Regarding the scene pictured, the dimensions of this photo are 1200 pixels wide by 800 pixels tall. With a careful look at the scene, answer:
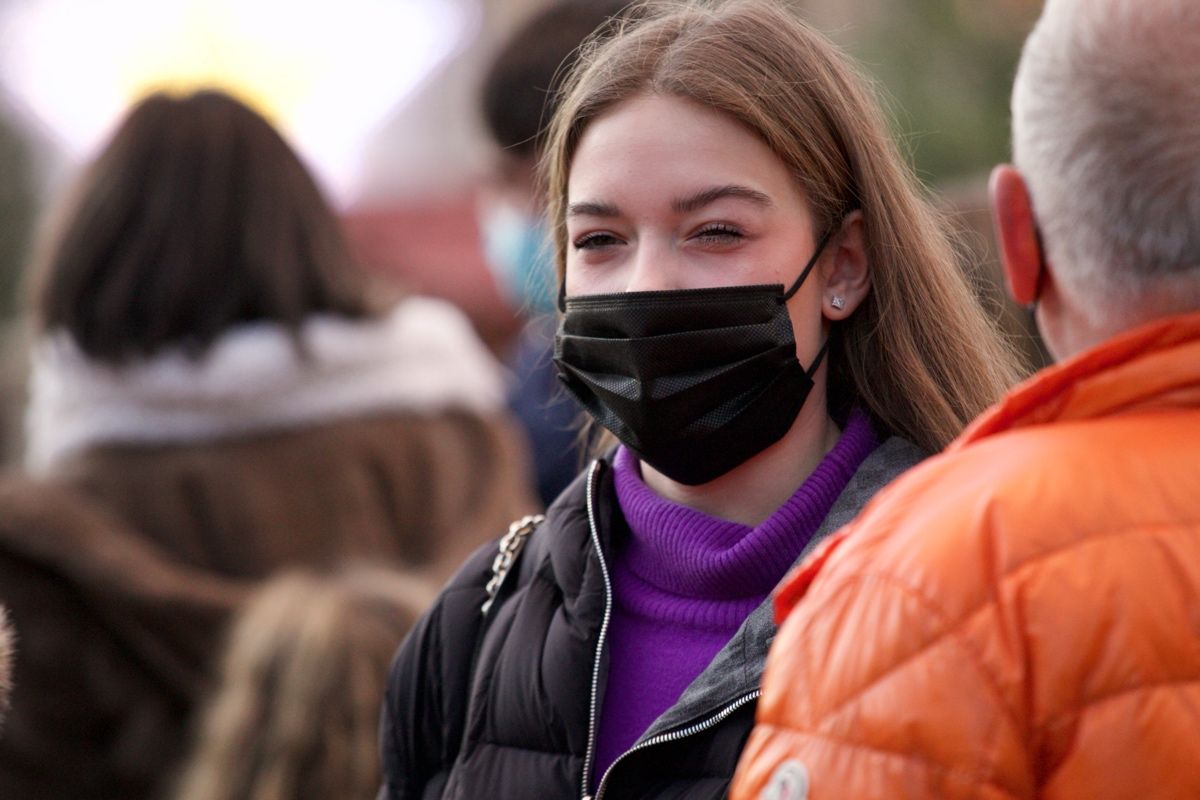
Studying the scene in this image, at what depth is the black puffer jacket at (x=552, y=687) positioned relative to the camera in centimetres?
186

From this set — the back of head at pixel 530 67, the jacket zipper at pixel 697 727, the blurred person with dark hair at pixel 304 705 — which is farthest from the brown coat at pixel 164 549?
the jacket zipper at pixel 697 727

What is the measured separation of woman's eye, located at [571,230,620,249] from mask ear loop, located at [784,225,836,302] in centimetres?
25

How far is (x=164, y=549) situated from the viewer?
356cm

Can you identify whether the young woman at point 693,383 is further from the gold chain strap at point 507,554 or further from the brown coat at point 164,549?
the brown coat at point 164,549

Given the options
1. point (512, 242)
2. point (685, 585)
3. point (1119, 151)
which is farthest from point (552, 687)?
point (512, 242)

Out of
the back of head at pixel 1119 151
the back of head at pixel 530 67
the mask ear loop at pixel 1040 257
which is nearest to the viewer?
the back of head at pixel 1119 151

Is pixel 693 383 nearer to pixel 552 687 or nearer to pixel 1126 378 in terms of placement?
pixel 552 687

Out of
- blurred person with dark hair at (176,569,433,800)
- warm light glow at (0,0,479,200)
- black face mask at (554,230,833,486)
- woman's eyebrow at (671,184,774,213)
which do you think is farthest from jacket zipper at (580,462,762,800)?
warm light glow at (0,0,479,200)

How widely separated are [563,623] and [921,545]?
820 mm

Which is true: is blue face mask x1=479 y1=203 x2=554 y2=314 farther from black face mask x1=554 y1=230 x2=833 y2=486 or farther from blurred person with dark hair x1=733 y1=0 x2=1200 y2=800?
blurred person with dark hair x1=733 y1=0 x2=1200 y2=800

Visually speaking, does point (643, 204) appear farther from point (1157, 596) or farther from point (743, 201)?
point (1157, 596)

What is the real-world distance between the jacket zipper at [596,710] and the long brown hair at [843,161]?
1.33 feet

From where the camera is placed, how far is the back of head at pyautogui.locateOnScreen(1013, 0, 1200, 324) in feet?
4.56

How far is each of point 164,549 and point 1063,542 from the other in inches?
105
